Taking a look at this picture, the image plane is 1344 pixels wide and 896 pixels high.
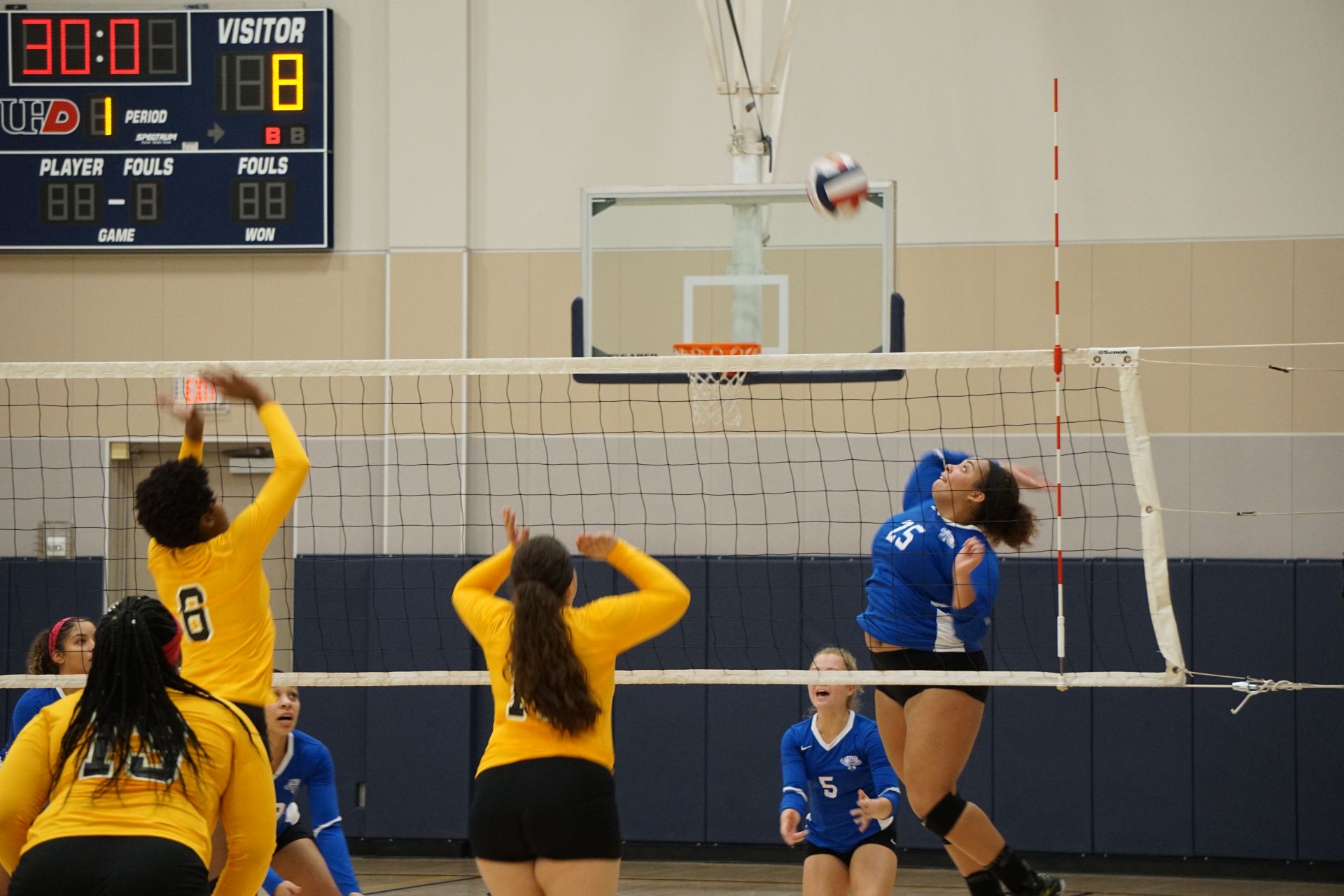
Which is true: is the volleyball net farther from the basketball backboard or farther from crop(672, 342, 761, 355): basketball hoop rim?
crop(672, 342, 761, 355): basketball hoop rim

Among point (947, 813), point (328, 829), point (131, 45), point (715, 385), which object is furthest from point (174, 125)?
point (947, 813)

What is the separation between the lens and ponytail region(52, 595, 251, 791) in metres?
3.21

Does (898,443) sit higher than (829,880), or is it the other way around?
(898,443)

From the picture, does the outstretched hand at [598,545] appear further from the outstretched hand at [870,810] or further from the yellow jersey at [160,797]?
the outstretched hand at [870,810]

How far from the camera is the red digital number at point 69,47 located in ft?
32.6

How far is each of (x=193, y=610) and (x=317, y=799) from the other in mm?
1467

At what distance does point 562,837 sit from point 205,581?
1.51 metres

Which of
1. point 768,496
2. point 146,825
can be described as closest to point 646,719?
point 768,496

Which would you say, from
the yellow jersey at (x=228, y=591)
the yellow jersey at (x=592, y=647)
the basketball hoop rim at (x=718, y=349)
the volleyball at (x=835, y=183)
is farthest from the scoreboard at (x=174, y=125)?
the yellow jersey at (x=592, y=647)

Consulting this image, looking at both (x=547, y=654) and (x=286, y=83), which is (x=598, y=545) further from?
(x=286, y=83)

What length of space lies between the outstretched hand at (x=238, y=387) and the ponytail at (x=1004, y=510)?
2.65 metres

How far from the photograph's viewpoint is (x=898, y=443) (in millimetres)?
9594

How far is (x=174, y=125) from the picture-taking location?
997 cm

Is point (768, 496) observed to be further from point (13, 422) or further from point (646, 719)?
point (13, 422)
